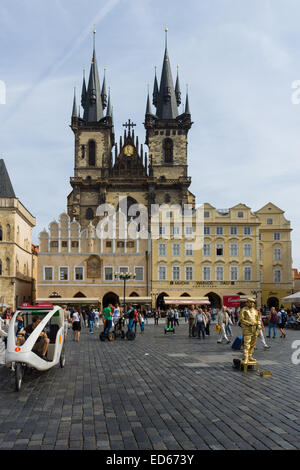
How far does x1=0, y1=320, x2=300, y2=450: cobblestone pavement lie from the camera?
5914mm

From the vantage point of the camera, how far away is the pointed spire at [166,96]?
7006cm

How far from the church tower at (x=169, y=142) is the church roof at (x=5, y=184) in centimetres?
1896

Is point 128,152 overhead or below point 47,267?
overhead

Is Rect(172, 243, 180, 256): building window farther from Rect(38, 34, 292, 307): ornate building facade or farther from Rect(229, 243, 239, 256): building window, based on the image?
Rect(229, 243, 239, 256): building window

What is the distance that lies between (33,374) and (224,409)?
5.42 metres

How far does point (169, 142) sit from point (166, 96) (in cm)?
747

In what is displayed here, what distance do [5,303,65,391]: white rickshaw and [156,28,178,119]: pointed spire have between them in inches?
2382

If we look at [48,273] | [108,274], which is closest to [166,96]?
[108,274]

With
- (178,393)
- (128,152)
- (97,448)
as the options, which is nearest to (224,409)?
(178,393)

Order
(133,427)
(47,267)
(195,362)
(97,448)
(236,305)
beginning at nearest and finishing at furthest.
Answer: (97,448) → (133,427) → (195,362) → (236,305) → (47,267)

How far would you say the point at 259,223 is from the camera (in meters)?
54.2

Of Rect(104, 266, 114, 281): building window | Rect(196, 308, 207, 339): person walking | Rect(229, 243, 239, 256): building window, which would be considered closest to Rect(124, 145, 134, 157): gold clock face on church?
Rect(104, 266, 114, 281): building window

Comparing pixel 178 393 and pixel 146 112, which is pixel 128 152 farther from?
pixel 178 393

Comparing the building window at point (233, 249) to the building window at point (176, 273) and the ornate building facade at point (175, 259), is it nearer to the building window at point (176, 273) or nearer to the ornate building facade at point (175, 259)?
the ornate building facade at point (175, 259)
